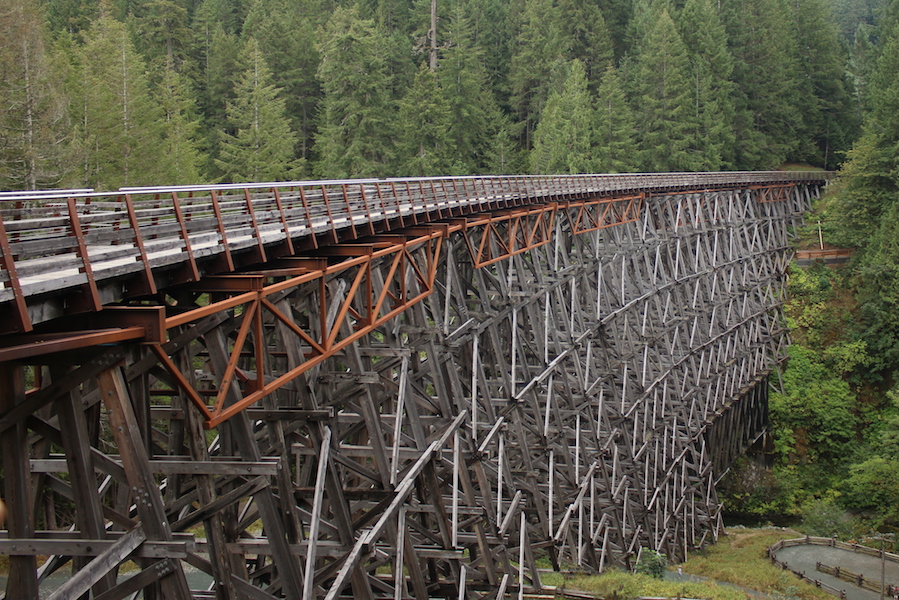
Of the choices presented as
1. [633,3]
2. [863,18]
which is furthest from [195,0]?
Result: [863,18]

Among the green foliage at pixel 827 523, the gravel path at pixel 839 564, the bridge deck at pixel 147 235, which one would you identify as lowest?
the green foliage at pixel 827 523

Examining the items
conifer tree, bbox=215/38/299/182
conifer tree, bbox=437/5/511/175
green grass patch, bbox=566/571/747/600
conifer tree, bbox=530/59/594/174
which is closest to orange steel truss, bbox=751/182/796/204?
conifer tree, bbox=530/59/594/174

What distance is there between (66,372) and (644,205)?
24687mm

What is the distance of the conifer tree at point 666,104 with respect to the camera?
46938 mm

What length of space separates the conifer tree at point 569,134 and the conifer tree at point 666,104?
3695mm

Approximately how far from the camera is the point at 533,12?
57.5 meters

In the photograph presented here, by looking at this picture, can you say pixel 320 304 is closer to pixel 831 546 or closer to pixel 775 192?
pixel 831 546

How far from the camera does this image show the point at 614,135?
4741cm

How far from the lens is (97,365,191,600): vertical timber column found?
5.52 metres

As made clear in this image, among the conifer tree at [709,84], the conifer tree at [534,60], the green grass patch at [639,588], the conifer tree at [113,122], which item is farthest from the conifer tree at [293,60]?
the green grass patch at [639,588]

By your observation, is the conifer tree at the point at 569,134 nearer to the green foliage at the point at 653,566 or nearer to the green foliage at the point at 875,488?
the green foliage at the point at 875,488

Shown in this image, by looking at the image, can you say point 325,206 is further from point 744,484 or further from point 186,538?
point 744,484

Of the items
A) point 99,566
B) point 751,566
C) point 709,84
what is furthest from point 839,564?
point 709,84

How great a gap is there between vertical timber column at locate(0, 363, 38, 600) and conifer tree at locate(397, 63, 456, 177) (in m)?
39.0
